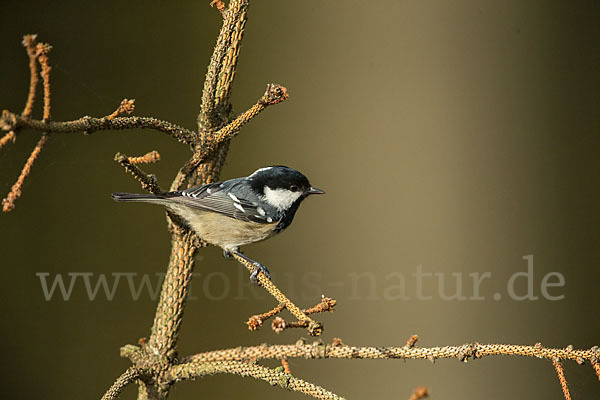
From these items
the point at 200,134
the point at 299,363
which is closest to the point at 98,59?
the point at 200,134

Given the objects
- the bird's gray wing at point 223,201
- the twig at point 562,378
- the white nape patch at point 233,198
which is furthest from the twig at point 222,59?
the twig at point 562,378

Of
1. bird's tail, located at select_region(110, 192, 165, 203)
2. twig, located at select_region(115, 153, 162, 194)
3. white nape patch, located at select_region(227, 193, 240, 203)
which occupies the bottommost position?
twig, located at select_region(115, 153, 162, 194)

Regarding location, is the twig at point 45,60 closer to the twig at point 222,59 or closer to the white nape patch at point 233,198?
the twig at point 222,59

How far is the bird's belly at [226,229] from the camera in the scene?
91 centimetres

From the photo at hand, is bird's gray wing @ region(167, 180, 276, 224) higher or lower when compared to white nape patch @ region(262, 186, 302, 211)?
lower

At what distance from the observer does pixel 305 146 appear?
1.82 metres

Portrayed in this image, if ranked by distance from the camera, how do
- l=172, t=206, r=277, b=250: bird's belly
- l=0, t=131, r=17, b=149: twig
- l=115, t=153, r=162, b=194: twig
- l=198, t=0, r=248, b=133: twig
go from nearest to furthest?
l=0, t=131, r=17, b=149: twig < l=115, t=153, r=162, b=194: twig < l=198, t=0, r=248, b=133: twig < l=172, t=206, r=277, b=250: bird's belly

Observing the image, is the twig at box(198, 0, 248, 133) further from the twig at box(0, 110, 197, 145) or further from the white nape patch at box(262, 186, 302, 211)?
the white nape patch at box(262, 186, 302, 211)

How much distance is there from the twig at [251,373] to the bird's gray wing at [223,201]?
0.85 feet

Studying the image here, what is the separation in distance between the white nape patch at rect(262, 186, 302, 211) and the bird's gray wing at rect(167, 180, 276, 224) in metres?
0.03

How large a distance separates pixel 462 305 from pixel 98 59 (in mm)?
1394

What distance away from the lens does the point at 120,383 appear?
73 cm

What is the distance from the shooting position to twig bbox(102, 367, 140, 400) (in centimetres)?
72

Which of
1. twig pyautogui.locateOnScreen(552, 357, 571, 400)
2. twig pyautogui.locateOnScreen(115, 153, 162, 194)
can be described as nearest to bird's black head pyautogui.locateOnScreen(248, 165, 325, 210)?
twig pyautogui.locateOnScreen(115, 153, 162, 194)
